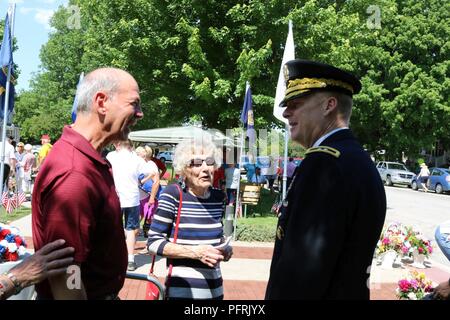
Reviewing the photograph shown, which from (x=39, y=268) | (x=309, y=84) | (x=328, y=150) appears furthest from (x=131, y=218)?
(x=328, y=150)

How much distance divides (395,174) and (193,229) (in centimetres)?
3064

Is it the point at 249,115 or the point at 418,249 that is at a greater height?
the point at 249,115

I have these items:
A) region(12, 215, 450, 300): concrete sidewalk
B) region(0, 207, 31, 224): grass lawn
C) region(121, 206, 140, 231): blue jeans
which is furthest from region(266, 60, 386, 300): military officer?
region(0, 207, 31, 224): grass lawn

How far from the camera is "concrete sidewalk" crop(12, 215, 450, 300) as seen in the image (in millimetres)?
5865

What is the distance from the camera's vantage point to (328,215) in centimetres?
165

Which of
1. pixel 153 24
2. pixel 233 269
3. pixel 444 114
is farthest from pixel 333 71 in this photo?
pixel 444 114

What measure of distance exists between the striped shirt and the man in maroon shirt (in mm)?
996

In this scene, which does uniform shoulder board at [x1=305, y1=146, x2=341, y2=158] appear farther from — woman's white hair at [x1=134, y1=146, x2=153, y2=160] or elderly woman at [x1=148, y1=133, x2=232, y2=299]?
woman's white hair at [x1=134, y1=146, x2=153, y2=160]

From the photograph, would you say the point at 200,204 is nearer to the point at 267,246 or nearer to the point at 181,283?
the point at 181,283

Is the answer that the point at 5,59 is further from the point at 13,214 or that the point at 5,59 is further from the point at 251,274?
the point at 251,274

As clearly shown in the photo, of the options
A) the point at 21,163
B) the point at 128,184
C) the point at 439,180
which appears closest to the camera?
the point at 128,184

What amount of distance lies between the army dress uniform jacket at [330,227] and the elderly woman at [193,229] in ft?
3.83

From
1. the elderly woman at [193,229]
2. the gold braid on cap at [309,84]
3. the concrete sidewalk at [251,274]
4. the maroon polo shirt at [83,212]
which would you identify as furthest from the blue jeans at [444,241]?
the concrete sidewalk at [251,274]

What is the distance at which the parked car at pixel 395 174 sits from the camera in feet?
101
